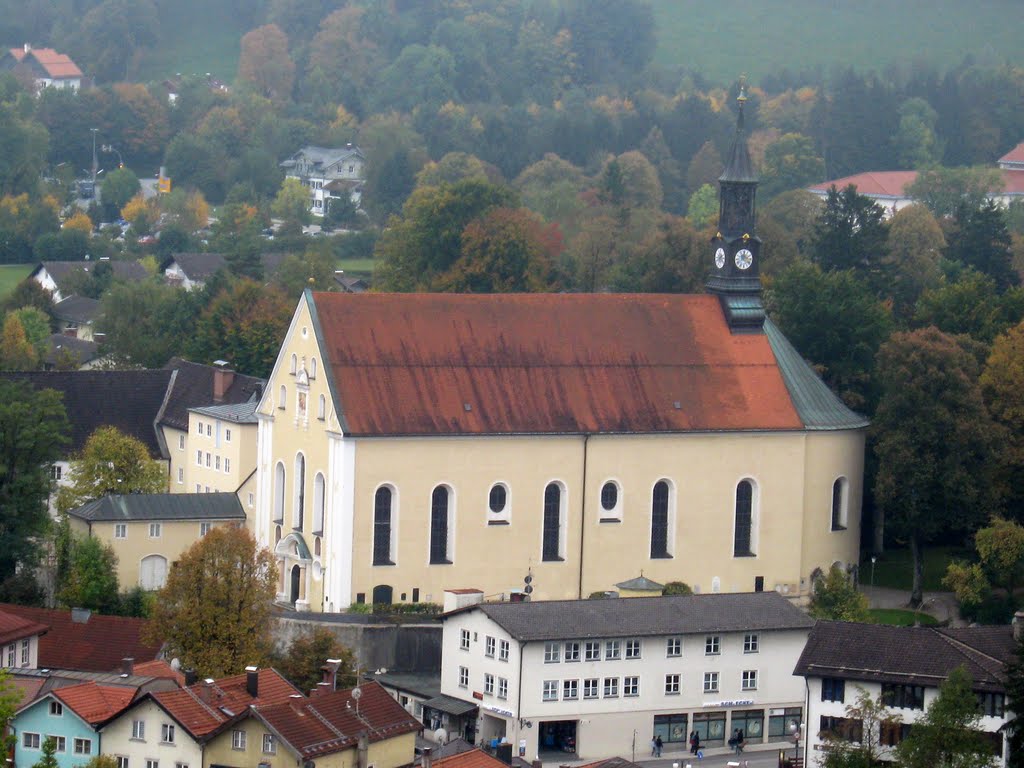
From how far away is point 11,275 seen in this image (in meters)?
157

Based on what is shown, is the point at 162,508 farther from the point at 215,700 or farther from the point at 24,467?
the point at 215,700

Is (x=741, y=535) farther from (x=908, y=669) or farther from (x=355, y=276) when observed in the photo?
(x=355, y=276)

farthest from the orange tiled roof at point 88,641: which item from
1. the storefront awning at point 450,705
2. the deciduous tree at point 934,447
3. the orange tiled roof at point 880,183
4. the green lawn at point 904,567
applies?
the orange tiled roof at point 880,183

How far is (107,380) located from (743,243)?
956 inches

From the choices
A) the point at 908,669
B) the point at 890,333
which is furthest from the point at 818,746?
the point at 890,333

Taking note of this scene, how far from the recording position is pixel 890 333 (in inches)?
3647

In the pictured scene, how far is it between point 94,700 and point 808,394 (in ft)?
93.3

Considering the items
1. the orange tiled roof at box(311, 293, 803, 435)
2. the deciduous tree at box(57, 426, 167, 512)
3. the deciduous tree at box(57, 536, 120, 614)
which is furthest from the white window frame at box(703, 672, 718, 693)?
the deciduous tree at box(57, 426, 167, 512)

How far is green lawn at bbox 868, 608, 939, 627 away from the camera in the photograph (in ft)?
266

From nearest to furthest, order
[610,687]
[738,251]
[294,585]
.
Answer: [610,687], [294,585], [738,251]

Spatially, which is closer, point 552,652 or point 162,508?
point 552,652

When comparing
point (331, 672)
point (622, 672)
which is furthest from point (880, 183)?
point (331, 672)

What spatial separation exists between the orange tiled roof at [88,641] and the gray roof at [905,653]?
59.8ft

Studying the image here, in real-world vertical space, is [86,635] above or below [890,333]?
below
